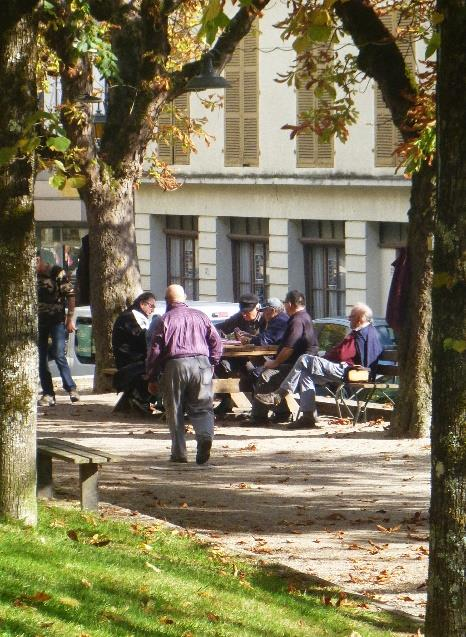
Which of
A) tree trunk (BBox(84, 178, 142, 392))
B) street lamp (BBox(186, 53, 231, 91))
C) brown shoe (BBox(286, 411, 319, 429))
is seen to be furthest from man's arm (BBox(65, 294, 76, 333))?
brown shoe (BBox(286, 411, 319, 429))

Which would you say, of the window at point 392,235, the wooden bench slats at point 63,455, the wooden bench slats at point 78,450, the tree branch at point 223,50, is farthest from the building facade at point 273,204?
the wooden bench slats at point 63,455

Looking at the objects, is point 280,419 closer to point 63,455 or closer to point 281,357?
point 281,357

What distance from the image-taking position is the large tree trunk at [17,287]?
8.59m

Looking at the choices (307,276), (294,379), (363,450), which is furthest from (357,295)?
(363,450)

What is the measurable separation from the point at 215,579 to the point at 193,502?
134 inches

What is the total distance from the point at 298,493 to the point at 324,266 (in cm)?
2322

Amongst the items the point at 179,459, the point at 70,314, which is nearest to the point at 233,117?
the point at 70,314

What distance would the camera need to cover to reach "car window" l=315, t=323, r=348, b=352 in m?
22.8

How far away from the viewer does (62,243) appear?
145ft

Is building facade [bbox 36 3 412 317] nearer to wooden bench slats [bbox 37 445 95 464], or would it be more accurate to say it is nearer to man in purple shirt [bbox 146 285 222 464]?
man in purple shirt [bbox 146 285 222 464]

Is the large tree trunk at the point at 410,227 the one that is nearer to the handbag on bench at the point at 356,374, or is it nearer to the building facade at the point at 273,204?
the handbag on bench at the point at 356,374

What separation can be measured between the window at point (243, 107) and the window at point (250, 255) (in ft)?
5.45

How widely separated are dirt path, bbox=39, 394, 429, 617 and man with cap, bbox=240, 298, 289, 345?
4.91ft

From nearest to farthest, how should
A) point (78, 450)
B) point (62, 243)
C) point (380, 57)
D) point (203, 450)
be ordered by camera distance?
point (78, 450) → point (203, 450) → point (380, 57) → point (62, 243)
